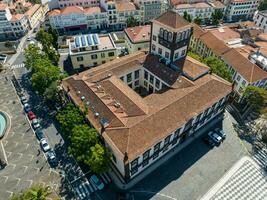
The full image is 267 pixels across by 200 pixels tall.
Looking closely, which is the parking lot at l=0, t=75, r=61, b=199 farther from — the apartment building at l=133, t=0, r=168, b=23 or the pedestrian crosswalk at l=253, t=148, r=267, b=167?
the apartment building at l=133, t=0, r=168, b=23

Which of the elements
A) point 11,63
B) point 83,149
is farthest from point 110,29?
point 83,149

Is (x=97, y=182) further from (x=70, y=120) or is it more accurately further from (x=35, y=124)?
(x=35, y=124)

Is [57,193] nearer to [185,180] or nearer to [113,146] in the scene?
[113,146]

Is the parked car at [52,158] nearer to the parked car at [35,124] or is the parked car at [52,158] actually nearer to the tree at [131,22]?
the parked car at [35,124]

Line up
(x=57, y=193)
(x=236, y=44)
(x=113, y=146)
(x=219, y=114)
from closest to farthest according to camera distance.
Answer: (x=113, y=146)
(x=57, y=193)
(x=219, y=114)
(x=236, y=44)

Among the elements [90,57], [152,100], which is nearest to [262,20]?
[90,57]

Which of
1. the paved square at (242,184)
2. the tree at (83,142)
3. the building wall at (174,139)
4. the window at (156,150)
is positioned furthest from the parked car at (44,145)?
the paved square at (242,184)

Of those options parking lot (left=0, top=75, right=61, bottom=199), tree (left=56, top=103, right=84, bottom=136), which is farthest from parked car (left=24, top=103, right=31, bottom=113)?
tree (left=56, top=103, right=84, bottom=136)
